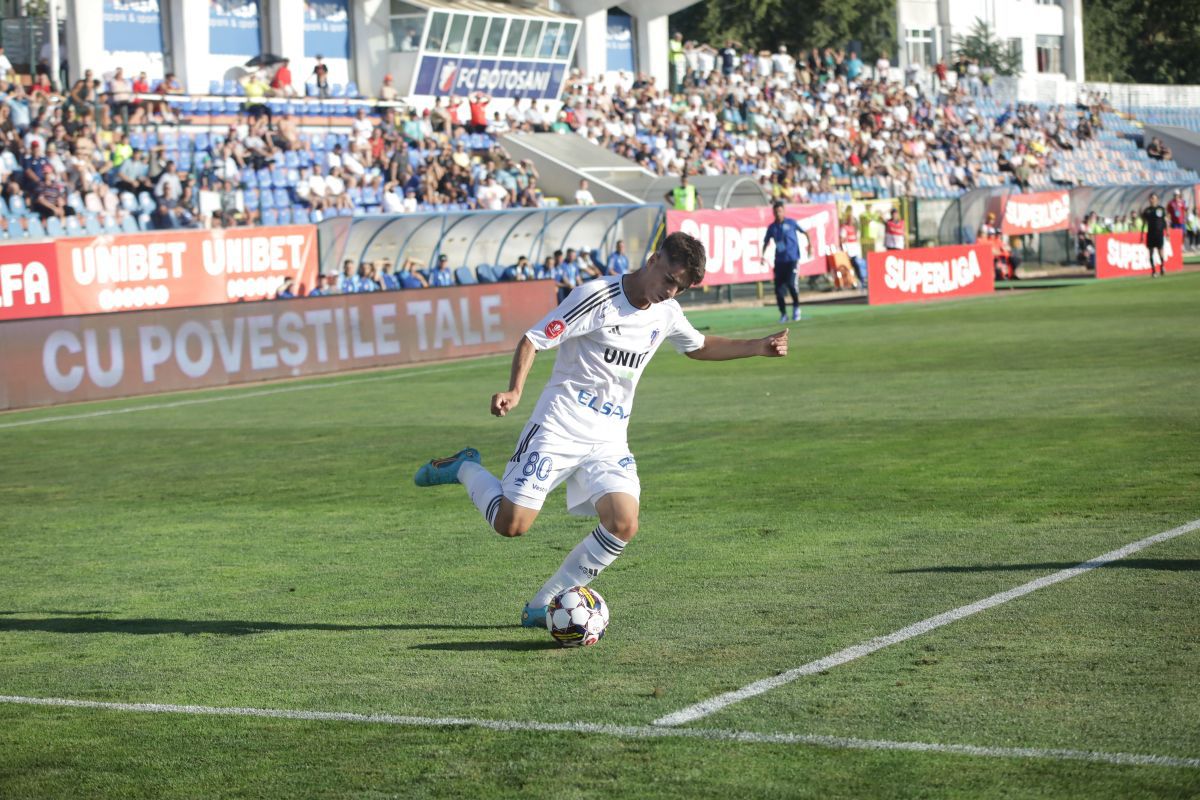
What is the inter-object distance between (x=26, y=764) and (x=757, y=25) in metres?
74.5

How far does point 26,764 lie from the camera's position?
5680 millimetres

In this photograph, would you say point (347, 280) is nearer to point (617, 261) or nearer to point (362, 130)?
point (617, 261)

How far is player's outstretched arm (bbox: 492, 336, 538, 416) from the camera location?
7.10m

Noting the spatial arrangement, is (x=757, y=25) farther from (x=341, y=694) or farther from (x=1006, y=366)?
(x=341, y=694)

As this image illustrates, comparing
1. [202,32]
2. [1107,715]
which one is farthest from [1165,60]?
[1107,715]

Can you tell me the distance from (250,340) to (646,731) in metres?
18.2

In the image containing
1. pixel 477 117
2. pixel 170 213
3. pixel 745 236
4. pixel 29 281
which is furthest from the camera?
pixel 477 117

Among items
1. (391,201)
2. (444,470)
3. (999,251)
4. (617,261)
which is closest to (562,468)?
(444,470)

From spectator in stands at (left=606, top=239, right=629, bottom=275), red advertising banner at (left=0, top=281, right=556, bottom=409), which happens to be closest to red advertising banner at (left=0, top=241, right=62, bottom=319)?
red advertising banner at (left=0, top=281, right=556, bottom=409)

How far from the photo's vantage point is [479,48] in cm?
4753

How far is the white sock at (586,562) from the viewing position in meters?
7.27

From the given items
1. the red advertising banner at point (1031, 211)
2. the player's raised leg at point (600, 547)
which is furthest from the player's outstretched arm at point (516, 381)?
the red advertising banner at point (1031, 211)

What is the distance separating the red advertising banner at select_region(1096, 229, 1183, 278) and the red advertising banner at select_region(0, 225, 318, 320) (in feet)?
76.2

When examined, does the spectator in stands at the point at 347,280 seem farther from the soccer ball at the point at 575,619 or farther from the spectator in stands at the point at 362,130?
the soccer ball at the point at 575,619
